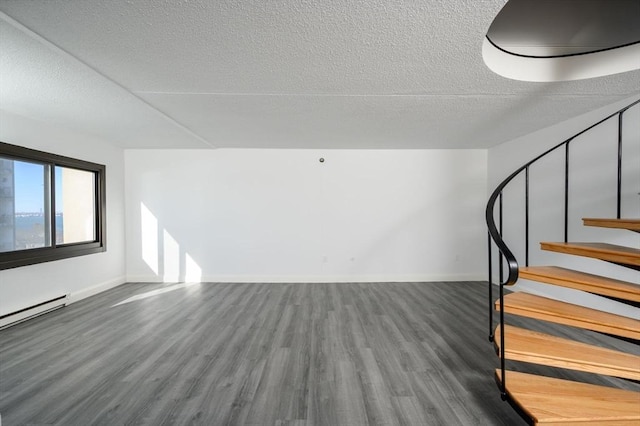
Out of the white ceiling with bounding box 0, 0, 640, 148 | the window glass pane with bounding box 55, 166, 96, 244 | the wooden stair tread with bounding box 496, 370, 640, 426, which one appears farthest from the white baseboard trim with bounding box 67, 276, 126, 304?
the wooden stair tread with bounding box 496, 370, 640, 426

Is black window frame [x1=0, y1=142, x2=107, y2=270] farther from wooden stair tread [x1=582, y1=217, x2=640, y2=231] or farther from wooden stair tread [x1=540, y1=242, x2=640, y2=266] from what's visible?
wooden stair tread [x1=582, y1=217, x2=640, y2=231]

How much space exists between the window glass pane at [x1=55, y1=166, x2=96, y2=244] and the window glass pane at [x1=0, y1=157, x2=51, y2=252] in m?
0.18

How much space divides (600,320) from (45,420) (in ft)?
11.4

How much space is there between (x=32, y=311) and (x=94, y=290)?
930mm

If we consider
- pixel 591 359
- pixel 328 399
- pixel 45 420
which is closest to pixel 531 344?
pixel 591 359

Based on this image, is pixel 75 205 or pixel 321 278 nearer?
pixel 75 205

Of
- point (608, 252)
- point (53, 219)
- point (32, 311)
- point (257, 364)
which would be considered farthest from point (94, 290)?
point (608, 252)

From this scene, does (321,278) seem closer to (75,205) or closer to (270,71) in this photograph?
(270,71)

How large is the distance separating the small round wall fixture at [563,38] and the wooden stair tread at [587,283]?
160cm

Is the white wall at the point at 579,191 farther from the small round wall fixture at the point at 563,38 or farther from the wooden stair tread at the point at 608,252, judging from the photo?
the wooden stair tread at the point at 608,252

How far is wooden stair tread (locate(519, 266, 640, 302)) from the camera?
1530 mm

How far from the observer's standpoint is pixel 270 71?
2057 millimetres

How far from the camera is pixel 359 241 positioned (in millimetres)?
4766

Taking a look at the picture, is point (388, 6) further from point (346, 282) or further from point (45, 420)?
point (346, 282)
